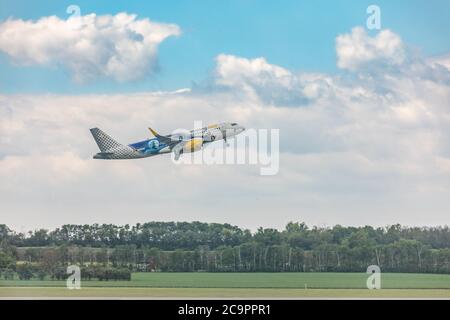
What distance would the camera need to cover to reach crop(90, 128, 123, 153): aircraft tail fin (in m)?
71.8

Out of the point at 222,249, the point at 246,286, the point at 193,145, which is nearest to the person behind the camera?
the point at 193,145

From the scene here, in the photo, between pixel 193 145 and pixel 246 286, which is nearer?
pixel 193 145

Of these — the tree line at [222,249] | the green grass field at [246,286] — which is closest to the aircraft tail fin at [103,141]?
the green grass field at [246,286]

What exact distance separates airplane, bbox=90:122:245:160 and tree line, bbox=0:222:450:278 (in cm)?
1713

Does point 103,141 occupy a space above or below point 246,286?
above

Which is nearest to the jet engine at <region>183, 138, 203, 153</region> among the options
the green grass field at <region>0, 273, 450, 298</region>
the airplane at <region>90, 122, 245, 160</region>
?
the airplane at <region>90, 122, 245, 160</region>

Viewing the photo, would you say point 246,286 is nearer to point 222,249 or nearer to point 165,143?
point 165,143

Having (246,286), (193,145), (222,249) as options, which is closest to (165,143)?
(193,145)

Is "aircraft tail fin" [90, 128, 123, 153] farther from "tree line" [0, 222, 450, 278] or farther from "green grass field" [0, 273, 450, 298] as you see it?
"tree line" [0, 222, 450, 278]

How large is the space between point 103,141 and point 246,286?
1377cm

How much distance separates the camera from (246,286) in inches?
2896

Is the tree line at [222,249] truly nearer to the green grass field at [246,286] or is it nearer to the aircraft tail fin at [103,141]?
the green grass field at [246,286]

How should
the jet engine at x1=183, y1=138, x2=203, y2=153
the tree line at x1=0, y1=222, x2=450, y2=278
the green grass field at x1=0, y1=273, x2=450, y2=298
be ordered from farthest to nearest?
the tree line at x1=0, y1=222, x2=450, y2=278
the jet engine at x1=183, y1=138, x2=203, y2=153
the green grass field at x1=0, y1=273, x2=450, y2=298

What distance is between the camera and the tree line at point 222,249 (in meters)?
91.2
